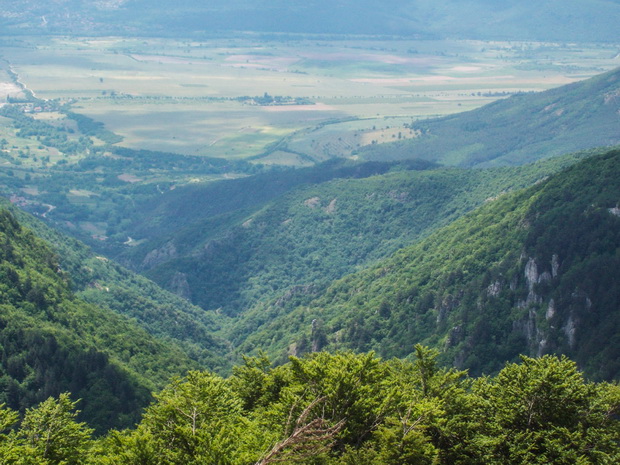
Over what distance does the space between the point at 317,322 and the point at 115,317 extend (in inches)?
1627

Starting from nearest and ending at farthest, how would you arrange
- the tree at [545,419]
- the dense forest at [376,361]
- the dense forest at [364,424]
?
1. the dense forest at [364,424]
2. the dense forest at [376,361]
3. the tree at [545,419]

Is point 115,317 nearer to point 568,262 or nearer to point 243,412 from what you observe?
point 568,262

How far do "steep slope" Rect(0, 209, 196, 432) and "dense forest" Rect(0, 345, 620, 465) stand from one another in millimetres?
45038

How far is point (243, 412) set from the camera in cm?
7050

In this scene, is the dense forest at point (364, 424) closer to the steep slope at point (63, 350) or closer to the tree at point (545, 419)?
the tree at point (545, 419)

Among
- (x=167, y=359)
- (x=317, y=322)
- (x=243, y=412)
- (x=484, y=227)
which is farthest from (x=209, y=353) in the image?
(x=243, y=412)

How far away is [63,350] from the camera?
11481 centimetres

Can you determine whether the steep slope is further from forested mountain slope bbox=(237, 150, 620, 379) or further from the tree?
the tree

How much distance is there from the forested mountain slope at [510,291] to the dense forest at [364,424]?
→ 41097 mm

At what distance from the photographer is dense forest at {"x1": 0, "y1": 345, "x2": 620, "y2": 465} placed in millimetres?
54375

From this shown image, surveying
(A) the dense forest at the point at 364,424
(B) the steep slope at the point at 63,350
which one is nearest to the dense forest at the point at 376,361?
(A) the dense forest at the point at 364,424

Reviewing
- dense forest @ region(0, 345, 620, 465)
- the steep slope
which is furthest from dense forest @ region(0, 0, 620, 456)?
the steep slope

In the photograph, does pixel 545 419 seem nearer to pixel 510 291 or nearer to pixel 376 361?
pixel 376 361

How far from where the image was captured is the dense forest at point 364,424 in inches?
2141
